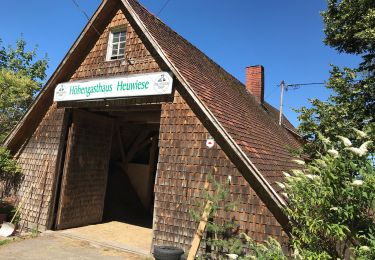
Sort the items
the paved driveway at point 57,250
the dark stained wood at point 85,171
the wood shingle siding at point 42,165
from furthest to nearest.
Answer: the dark stained wood at point 85,171 → the wood shingle siding at point 42,165 → the paved driveway at point 57,250

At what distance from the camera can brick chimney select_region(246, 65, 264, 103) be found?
21297mm

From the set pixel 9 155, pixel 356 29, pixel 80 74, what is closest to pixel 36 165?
pixel 9 155

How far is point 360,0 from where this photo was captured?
31.3 feet

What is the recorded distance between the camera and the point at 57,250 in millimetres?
9336

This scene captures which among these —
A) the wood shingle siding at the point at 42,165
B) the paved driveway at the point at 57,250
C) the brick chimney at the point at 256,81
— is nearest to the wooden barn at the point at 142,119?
the wood shingle siding at the point at 42,165

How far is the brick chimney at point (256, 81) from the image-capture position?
21.3m

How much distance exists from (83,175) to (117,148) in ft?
18.8

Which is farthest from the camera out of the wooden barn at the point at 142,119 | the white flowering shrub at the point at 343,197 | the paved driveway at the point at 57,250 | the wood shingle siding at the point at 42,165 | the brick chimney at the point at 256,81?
the brick chimney at the point at 256,81

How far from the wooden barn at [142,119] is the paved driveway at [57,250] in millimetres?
1089

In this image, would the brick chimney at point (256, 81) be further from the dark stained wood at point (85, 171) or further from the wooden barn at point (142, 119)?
the dark stained wood at point (85, 171)

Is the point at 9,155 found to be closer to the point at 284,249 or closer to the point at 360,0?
the point at 284,249

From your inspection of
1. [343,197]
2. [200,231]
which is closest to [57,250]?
[200,231]

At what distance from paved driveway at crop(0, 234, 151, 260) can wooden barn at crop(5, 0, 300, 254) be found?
3.57 feet

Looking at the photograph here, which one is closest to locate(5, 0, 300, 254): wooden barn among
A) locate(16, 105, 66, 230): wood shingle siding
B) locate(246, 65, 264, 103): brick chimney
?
locate(16, 105, 66, 230): wood shingle siding
